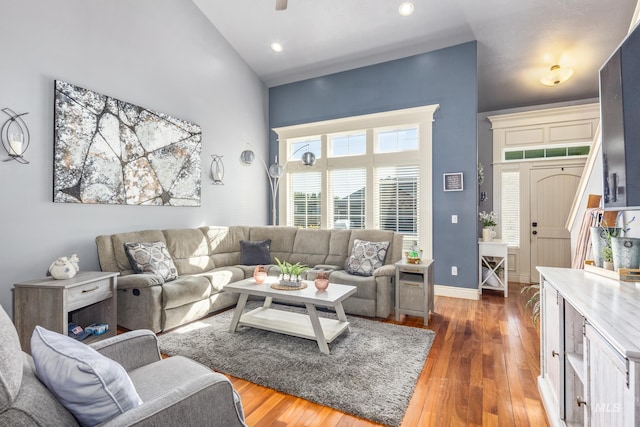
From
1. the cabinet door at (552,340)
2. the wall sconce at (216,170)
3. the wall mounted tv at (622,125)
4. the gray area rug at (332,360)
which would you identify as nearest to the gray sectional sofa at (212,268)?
the gray area rug at (332,360)

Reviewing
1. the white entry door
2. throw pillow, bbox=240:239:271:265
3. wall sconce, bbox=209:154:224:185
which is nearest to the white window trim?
wall sconce, bbox=209:154:224:185

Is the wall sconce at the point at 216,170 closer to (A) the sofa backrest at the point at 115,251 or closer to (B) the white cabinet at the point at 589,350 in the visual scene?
(A) the sofa backrest at the point at 115,251

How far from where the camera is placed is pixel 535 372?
7.74ft

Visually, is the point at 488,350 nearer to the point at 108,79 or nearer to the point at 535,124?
the point at 535,124

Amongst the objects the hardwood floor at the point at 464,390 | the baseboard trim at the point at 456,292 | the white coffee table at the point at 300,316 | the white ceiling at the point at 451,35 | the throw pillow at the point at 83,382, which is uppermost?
the white ceiling at the point at 451,35

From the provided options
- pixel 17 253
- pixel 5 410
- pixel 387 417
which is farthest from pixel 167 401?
pixel 17 253

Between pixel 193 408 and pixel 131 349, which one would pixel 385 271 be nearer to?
pixel 131 349

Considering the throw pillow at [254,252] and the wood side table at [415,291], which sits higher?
the throw pillow at [254,252]

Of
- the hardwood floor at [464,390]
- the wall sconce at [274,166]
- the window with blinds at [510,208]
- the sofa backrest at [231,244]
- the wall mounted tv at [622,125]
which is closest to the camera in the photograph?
the wall mounted tv at [622,125]

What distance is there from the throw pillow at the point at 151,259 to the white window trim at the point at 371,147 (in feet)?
9.08

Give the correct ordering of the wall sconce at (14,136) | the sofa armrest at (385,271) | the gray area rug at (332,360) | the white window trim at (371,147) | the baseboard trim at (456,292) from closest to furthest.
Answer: the gray area rug at (332,360) → the wall sconce at (14,136) → the sofa armrest at (385,271) → the baseboard trim at (456,292) → the white window trim at (371,147)

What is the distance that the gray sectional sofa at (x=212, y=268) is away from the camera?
10.1ft

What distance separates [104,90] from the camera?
11.3ft

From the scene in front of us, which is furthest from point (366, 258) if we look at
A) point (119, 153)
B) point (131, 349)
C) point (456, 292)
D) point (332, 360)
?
point (119, 153)
